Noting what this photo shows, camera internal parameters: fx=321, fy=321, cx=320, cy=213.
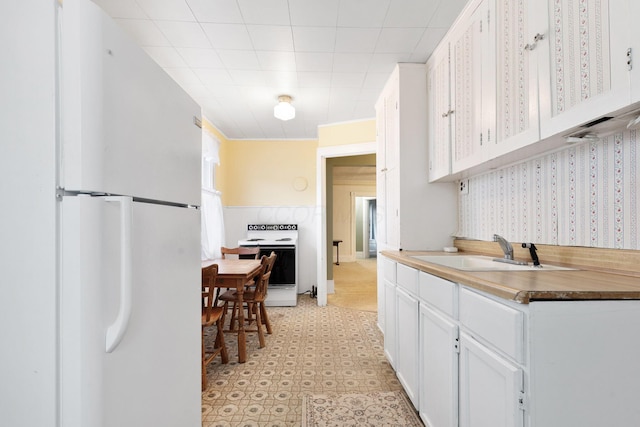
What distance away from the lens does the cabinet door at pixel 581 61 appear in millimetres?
1034

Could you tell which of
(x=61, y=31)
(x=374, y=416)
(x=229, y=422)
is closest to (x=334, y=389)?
(x=374, y=416)

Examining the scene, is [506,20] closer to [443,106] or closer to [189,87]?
[443,106]

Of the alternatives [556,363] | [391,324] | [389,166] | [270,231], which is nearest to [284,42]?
[389,166]

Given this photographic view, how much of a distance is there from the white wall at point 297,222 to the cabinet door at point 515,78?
363 centimetres

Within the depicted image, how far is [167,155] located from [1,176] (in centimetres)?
46

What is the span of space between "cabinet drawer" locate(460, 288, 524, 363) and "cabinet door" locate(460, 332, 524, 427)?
0.05m

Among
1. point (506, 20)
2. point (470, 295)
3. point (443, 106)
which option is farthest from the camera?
point (443, 106)

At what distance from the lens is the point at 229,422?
1877 millimetres

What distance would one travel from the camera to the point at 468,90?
2057 mm

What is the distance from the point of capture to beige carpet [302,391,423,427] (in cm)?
185

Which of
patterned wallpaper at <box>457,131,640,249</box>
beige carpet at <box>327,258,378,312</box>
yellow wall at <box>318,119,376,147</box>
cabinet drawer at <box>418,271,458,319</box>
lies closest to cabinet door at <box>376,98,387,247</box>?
yellow wall at <box>318,119,376,147</box>

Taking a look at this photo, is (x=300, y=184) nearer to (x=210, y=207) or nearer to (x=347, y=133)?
(x=347, y=133)

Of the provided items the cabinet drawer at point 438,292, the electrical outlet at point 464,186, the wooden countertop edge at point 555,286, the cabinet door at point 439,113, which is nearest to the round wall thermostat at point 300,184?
the cabinet door at point 439,113

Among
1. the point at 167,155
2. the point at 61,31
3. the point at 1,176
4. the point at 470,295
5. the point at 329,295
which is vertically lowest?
the point at 329,295
